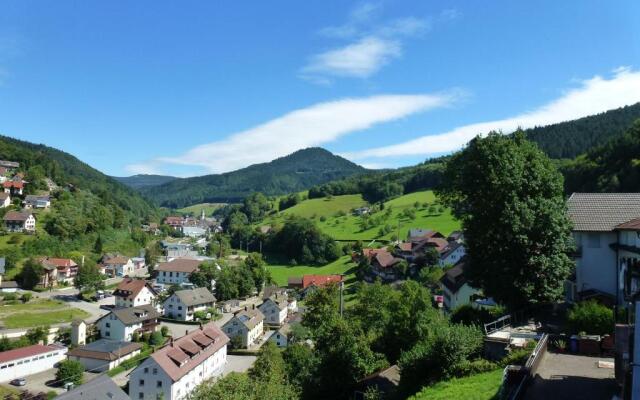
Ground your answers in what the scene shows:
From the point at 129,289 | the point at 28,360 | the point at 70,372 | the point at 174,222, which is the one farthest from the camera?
the point at 174,222

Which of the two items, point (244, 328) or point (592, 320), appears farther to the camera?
point (244, 328)

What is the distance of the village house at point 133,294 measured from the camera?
67.9 m

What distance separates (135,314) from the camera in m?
57.8

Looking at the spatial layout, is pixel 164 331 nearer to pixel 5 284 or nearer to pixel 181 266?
pixel 5 284

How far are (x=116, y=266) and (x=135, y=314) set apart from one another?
4377cm

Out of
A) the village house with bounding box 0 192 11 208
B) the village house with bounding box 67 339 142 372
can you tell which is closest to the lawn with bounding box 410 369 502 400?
the village house with bounding box 67 339 142 372

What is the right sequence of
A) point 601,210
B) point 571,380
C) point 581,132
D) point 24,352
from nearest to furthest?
point 571,380
point 601,210
point 24,352
point 581,132

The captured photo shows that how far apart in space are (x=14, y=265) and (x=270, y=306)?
154 ft

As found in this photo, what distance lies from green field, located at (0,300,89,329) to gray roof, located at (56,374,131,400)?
1179 inches

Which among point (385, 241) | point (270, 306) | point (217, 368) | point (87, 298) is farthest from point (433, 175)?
point (217, 368)

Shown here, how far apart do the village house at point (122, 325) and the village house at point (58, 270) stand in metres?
29.9

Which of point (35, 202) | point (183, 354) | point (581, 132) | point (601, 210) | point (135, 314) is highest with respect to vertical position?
point (581, 132)

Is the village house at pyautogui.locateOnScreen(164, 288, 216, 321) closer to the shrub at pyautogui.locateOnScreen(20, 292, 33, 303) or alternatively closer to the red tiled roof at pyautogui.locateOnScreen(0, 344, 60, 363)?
the shrub at pyautogui.locateOnScreen(20, 292, 33, 303)

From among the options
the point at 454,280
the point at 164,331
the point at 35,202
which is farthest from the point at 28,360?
the point at 35,202
